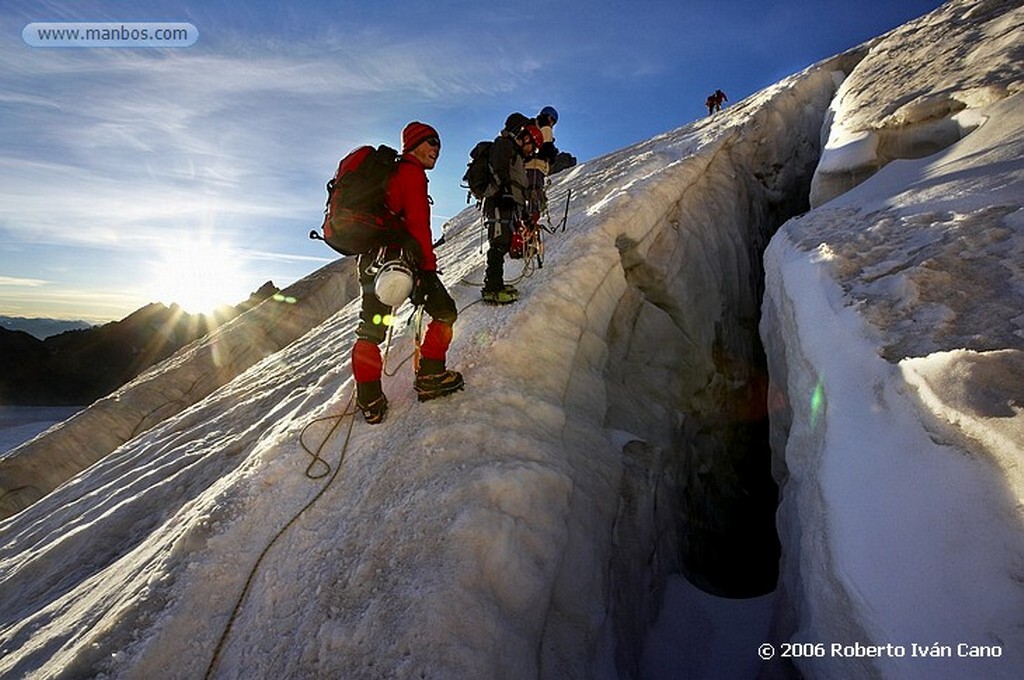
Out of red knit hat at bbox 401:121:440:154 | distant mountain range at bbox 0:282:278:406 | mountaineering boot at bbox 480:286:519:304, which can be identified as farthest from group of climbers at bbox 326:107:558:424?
distant mountain range at bbox 0:282:278:406

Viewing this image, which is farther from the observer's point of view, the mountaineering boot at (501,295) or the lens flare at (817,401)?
the mountaineering boot at (501,295)

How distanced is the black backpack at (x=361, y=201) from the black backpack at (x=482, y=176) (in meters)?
1.68

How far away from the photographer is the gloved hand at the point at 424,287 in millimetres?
3816

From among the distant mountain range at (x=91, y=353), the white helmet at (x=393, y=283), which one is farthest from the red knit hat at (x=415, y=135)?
the distant mountain range at (x=91, y=353)

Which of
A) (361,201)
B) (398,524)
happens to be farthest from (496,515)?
(361,201)

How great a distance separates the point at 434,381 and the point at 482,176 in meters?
2.51

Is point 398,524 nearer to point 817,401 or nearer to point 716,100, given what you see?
point 817,401

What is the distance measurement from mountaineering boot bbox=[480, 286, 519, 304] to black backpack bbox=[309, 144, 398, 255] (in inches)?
77.0

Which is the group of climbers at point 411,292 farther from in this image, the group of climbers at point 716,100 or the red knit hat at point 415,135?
the group of climbers at point 716,100

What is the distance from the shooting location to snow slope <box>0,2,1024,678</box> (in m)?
2.39

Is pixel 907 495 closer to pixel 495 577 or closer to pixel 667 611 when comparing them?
pixel 495 577

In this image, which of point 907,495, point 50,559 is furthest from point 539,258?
point 50,559

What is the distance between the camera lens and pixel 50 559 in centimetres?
403

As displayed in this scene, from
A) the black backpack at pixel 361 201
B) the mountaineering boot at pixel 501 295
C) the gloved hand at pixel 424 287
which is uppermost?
the black backpack at pixel 361 201
